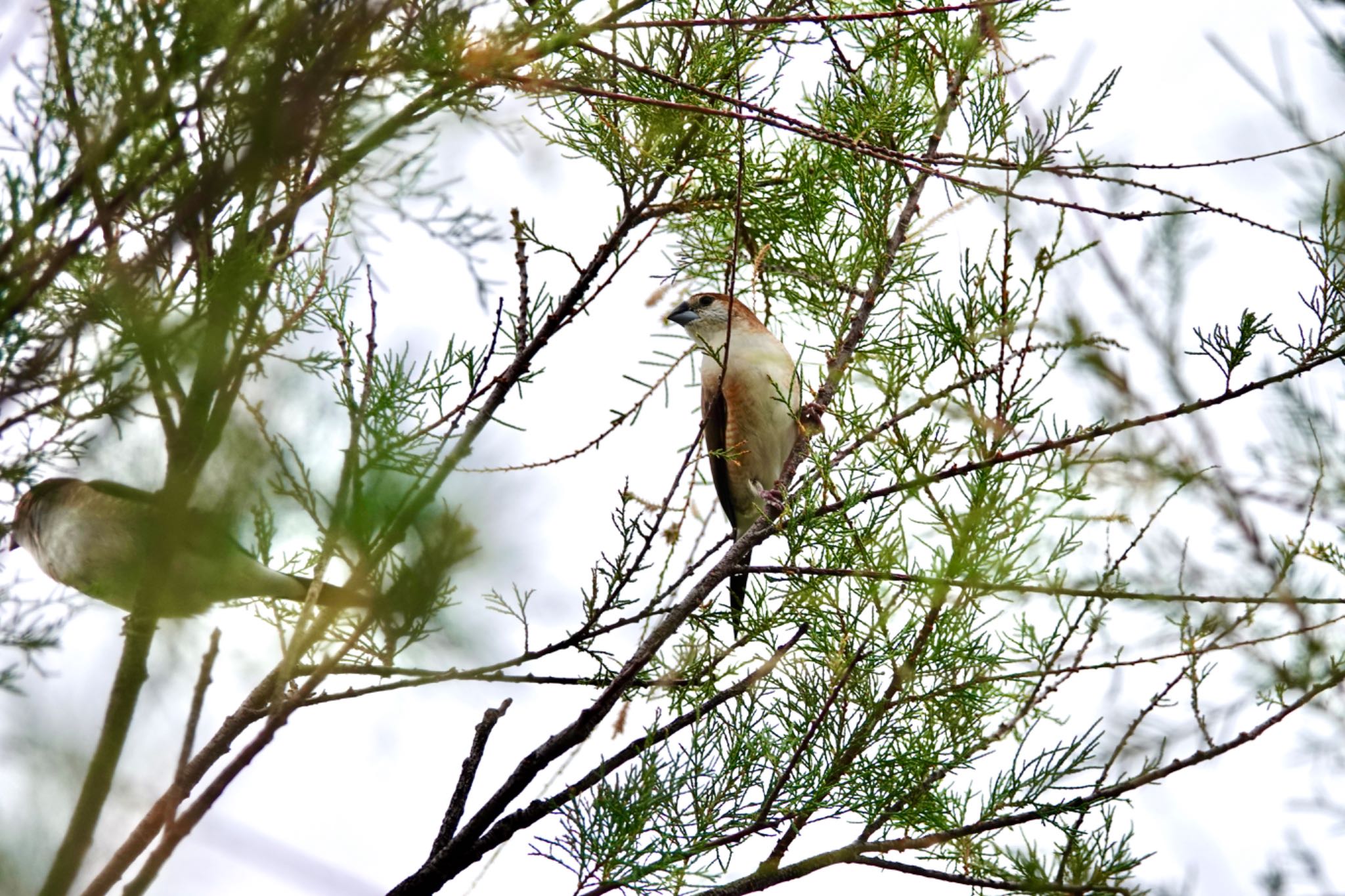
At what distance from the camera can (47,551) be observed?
4488mm

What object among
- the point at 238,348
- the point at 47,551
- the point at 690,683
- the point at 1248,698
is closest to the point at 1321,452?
the point at 1248,698

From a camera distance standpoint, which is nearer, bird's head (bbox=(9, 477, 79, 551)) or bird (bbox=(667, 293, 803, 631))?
bird's head (bbox=(9, 477, 79, 551))

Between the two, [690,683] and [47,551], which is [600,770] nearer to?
[690,683]

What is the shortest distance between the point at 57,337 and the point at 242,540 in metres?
0.41

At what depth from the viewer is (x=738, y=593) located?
144 inches

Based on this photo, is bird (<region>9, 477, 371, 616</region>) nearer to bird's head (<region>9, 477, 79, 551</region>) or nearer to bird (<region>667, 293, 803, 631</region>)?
bird's head (<region>9, 477, 79, 551</region>)

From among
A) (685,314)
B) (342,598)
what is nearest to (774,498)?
(342,598)

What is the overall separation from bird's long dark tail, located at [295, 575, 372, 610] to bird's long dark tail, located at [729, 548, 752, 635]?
67.1 inches

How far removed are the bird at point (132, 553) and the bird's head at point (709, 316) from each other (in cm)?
246

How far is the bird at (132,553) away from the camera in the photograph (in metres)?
1.37

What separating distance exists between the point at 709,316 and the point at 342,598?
14.2ft

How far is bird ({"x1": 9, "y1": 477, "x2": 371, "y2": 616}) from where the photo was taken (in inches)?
53.9

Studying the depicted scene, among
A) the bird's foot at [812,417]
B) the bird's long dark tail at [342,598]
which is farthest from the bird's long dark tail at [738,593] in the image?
the bird's long dark tail at [342,598]

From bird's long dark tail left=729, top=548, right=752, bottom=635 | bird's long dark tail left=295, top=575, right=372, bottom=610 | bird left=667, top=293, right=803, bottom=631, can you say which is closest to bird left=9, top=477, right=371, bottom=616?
bird's long dark tail left=295, top=575, right=372, bottom=610
